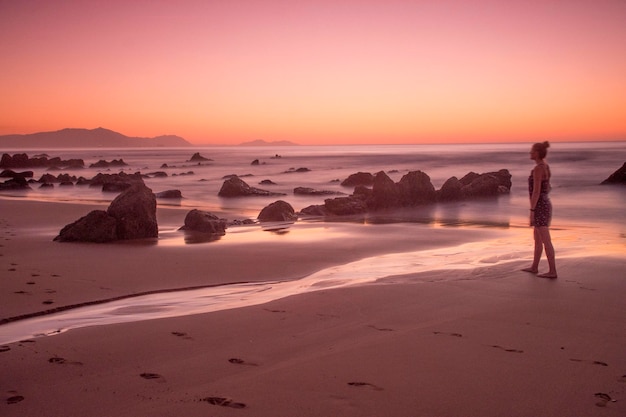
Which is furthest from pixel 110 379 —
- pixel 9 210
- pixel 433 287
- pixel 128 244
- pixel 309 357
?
pixel 9 210

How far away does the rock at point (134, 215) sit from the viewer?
10203 millimetres

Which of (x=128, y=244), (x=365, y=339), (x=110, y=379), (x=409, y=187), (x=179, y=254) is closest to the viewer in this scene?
(x=110, y=379)

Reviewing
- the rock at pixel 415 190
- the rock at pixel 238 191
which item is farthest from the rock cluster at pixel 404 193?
the rock at pixel 238 191

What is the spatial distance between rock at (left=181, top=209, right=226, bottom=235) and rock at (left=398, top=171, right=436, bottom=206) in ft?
25.0

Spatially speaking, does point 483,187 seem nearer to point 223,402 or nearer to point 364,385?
point 364,385

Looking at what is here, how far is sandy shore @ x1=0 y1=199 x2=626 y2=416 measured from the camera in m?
3.24

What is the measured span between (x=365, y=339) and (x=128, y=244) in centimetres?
638

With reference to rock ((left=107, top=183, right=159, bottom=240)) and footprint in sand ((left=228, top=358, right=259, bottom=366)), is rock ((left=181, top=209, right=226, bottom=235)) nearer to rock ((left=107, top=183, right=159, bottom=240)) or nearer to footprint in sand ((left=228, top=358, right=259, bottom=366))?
rock ((left=107, top=183, right=159, bottom=240))

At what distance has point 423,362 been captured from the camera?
12.6ft

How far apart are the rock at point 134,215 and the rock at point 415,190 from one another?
897 centimetres

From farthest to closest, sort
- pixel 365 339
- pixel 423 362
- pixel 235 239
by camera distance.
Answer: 1. pixel 235 239
2. pixel 365 339
3. pixel 423 362

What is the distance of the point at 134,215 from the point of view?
34.0 feet

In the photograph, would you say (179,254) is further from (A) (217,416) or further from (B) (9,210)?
(B) (9,210)

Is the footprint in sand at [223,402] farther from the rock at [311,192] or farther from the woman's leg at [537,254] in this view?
the rock at [311,192]
